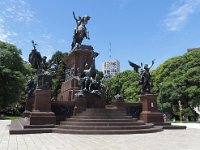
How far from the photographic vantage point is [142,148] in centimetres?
1035

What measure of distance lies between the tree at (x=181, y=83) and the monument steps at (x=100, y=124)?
25947 millimetres

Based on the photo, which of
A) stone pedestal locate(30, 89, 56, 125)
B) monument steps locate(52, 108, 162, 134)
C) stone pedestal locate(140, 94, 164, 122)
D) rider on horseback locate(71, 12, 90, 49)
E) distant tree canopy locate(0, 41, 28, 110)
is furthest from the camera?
distant tree canopy locate(0, 41, 28, 110)

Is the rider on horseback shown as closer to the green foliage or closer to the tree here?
the tree

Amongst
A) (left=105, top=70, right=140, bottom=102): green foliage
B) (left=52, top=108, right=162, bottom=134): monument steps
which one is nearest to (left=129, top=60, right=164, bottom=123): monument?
(left=52, top=108, right=162, bottom=134): monument steps

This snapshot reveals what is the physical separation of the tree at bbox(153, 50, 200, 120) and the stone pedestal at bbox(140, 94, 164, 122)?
2130 cm

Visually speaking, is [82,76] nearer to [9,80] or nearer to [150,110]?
[150,110]

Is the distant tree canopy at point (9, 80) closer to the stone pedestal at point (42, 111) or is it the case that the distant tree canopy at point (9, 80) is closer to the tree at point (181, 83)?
the stone pedestal at point (42, 111)

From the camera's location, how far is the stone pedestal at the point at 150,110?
69.7 ft

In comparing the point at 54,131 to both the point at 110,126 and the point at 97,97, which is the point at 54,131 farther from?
the point at 97,97

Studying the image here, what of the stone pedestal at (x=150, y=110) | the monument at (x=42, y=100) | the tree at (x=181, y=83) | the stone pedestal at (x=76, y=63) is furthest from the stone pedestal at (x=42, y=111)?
the tree at (x=181, y=83)

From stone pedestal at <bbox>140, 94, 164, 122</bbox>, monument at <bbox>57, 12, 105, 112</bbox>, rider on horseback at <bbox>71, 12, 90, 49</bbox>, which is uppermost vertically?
rider on horseback at <bbox>71, 12, 90, 49</bbox>

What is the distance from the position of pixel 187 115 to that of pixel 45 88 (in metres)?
29.2

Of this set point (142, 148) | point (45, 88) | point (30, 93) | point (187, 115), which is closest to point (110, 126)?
point (45, 88)

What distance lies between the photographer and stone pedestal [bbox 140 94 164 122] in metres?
21.2
